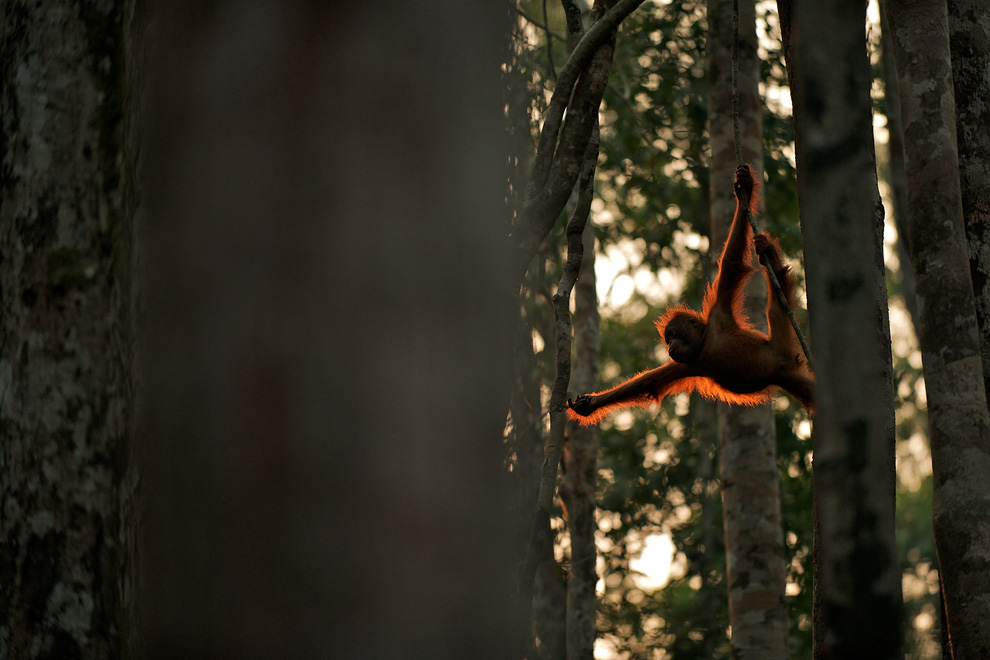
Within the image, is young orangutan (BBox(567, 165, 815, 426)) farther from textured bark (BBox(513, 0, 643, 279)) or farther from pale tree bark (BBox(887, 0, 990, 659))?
textured bark (BBox(513, 0, 643, 279))

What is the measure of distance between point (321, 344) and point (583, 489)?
603 centimetres

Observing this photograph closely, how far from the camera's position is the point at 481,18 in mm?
1229

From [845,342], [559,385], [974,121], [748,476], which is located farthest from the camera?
[748,476]

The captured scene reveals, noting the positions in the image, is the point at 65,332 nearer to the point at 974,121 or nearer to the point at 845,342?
the point at 845,342

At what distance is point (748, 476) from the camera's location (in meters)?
6.08

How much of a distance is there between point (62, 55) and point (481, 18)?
28.1 inches

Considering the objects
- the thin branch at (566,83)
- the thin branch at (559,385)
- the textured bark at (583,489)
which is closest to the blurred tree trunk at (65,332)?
the thin branch at (559,385)

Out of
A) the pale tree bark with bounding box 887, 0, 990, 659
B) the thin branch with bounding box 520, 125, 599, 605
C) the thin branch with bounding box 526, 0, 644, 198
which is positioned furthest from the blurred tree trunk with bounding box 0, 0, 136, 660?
the pale tree bark with bounding box 887, 0, 990, 659

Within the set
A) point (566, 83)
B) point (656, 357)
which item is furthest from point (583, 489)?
point (656, 357)

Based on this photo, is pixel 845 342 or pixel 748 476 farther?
pixel 748 476

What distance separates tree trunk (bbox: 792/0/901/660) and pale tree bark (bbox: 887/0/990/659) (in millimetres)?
1929

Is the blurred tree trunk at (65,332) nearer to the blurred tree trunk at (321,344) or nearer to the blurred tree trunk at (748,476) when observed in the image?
the blurred tree trunk at (321,344)

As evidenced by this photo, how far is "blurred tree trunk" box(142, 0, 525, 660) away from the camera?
104 centimetres

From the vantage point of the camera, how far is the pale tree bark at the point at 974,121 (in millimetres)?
3416
